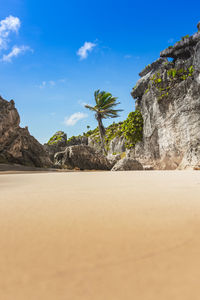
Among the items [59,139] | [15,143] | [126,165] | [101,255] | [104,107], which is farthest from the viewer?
[59,139]

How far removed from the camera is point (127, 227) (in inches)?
28.3

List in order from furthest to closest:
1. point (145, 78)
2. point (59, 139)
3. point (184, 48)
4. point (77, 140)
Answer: point (77, 140), point (59, 139), point (145, 78), point (184, 48)

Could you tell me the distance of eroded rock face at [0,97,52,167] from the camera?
728 centimetres

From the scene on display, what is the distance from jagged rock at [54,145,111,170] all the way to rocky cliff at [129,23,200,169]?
4.05 meters

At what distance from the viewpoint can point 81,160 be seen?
9914mm

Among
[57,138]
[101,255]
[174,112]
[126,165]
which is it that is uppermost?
[57,138]

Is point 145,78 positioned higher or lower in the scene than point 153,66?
lower

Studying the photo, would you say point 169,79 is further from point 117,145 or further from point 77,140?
point 77,140

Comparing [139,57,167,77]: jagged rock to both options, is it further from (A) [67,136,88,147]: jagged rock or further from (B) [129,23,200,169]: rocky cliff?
(A) [67,136,88,147]: jagged rock

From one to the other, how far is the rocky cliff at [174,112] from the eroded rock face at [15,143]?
7.08 metres

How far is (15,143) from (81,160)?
12.1 feet

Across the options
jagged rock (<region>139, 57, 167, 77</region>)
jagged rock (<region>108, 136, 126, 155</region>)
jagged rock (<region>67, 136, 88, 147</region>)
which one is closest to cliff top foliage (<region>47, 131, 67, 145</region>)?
jagged rock (<region>67, 136, 88, 147</region>)

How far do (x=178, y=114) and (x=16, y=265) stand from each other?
1080 centimetres

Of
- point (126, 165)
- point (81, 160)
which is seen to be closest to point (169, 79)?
point (126, 165)
